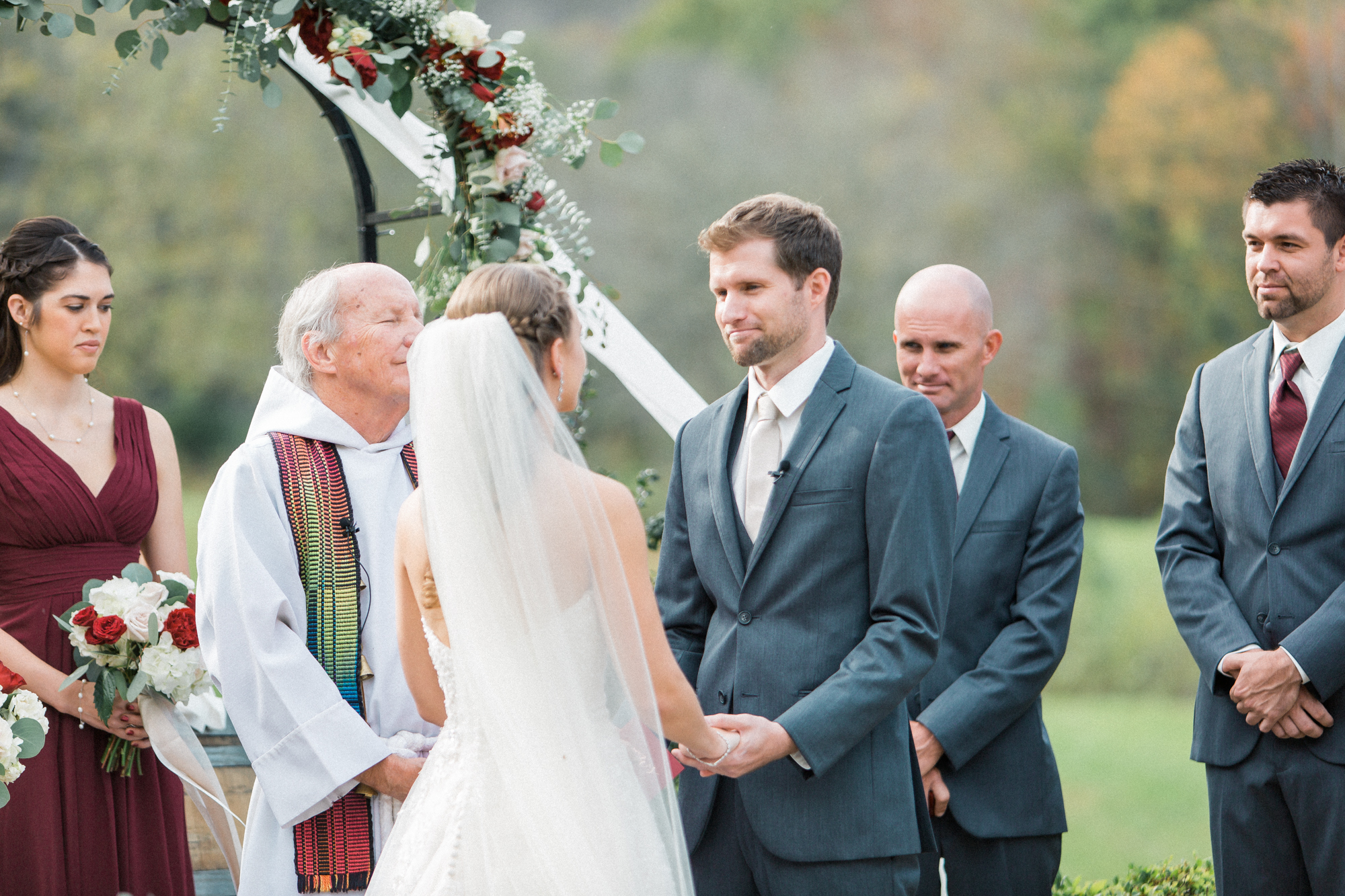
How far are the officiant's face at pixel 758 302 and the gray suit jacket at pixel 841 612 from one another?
0.14 meters

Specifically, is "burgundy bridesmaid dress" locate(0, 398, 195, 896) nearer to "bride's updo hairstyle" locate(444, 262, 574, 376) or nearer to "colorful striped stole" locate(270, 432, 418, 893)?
"colorful striped stole" locate(270, 432, 418, 893)

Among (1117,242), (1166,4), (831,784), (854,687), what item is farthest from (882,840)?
(1166,4)

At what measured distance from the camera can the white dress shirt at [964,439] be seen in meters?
3.60

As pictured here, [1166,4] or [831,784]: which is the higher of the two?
[1166,4]

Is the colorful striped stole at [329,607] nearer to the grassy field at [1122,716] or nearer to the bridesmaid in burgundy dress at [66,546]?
the bridesmaid in burgundy dress at [66,546]

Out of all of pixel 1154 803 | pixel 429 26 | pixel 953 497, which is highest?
pixel 429 26

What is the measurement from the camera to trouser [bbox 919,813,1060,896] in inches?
134

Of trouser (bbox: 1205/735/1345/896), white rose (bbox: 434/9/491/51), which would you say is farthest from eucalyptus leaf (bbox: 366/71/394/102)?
trouser (bbox: 1205/735/1345/896)

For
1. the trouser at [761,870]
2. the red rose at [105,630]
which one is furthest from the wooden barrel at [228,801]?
the trouser at [761,870]

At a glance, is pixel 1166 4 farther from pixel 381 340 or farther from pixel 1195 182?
pixel 381 340

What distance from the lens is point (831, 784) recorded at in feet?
9.11

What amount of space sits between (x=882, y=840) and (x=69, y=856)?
7.63ft

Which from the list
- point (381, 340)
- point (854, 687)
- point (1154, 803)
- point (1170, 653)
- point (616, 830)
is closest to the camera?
point (616, 830)

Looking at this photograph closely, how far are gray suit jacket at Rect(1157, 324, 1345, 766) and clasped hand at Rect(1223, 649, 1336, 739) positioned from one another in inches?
1.3
